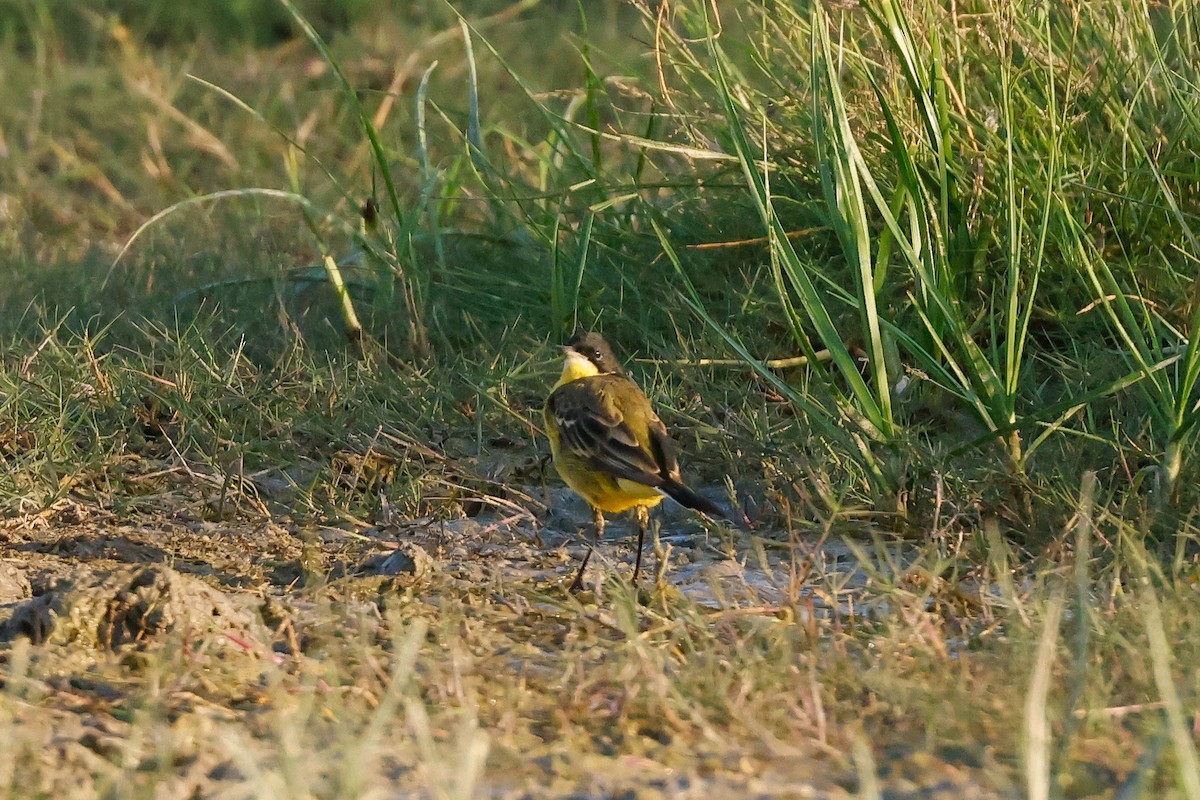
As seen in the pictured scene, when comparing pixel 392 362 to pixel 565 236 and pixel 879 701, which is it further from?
pixel 879 701

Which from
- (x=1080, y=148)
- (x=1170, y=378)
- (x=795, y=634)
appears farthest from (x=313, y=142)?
(x=795, y=634)

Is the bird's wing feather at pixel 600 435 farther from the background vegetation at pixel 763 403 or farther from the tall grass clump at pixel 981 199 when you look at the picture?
the tall grass clump at pixel 981 199

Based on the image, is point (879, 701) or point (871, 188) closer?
point (879, 701)

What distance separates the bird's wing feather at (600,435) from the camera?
408cm

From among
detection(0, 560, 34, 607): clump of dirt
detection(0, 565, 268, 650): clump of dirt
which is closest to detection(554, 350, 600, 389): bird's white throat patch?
detection(0, 565, 268, 650): clump of dirt

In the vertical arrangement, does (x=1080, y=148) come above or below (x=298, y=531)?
above

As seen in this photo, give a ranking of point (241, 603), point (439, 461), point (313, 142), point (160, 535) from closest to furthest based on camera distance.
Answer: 1. point (241, 603)
2. point (160, 535)
3. point (439, 461)
4. point (313, 142)

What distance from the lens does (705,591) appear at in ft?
13.1

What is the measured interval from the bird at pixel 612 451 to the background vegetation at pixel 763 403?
0.73 ft

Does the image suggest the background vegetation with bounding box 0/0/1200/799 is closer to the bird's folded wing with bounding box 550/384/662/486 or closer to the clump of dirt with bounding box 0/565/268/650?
the clump of dirt with bounding box 0/565/268/650

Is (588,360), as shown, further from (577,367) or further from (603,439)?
(603,439)

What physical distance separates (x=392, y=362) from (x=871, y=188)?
6.78 ft

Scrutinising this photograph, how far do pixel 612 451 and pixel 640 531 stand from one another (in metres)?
0.25

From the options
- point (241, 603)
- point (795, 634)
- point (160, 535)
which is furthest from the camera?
point (160, 535)
